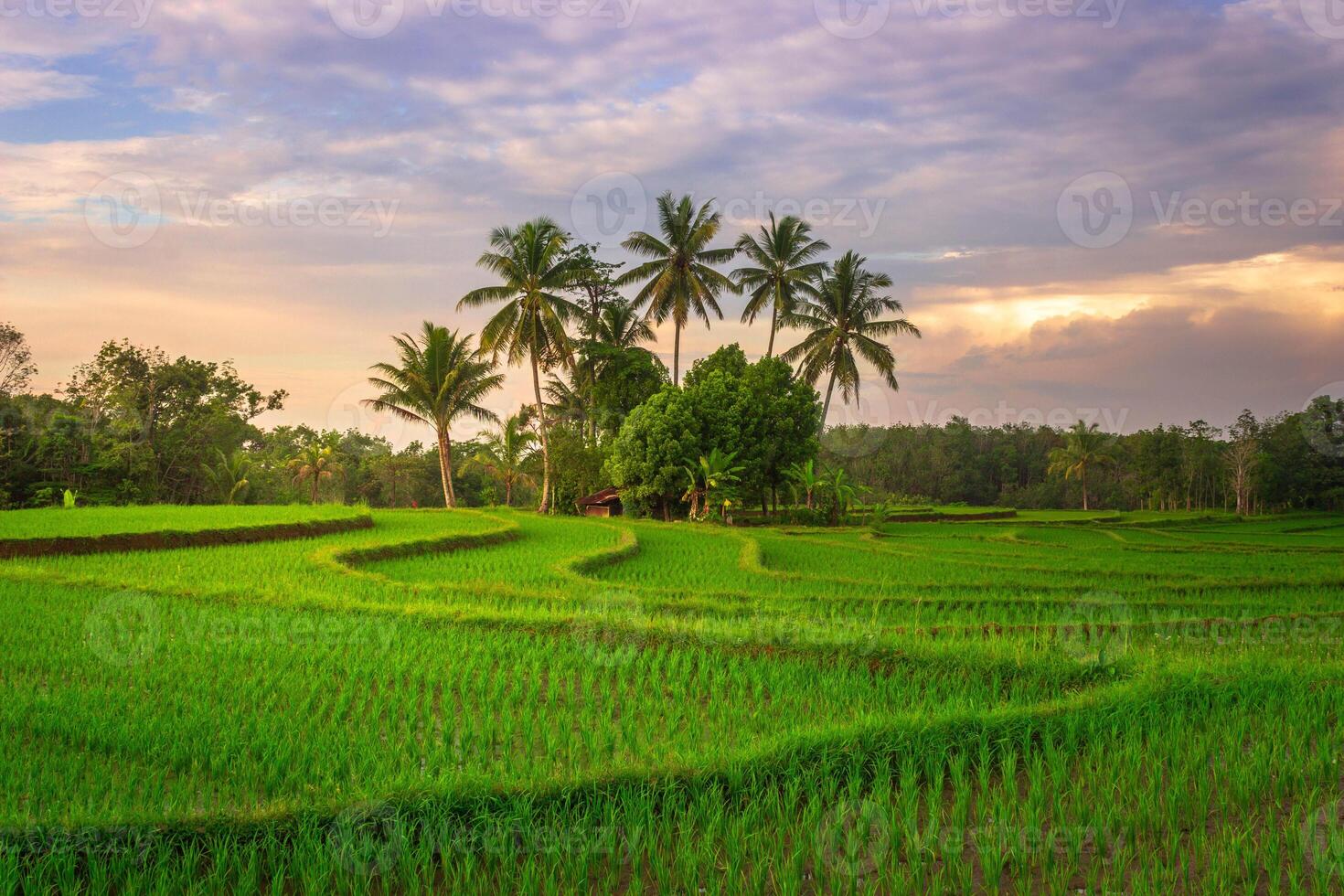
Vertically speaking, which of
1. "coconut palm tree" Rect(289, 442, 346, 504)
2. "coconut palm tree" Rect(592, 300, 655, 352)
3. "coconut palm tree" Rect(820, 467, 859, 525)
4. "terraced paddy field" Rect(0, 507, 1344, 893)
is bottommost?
"terraced paddy field" Rect(0, 507, 1344, 893)

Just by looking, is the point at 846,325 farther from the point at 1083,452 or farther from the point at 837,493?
the point at 1083,452

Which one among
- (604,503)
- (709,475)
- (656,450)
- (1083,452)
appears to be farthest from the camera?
(1083,452)

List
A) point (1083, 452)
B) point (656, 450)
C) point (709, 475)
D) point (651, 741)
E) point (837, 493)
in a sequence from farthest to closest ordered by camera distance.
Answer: point (1083, 452), point (837, 493), point (656, 450), point (709, 475), point (651, 741)

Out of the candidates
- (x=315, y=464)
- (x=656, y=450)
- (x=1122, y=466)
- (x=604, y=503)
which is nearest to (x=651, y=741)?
(x=656, y=450)

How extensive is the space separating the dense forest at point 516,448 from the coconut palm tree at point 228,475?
0.33 feet

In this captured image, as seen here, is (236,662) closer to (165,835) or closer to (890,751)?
(165,835)

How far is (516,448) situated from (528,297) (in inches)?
328

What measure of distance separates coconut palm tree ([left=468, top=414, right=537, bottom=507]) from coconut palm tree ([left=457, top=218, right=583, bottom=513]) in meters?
4.52

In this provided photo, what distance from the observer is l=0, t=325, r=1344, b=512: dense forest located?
25703mm

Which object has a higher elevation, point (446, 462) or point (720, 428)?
point (720, 428)

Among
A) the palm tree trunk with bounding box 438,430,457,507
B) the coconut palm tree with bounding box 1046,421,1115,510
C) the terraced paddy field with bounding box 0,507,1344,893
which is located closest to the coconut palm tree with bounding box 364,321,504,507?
the palm tree trunk with bounding box 438,430,457,507

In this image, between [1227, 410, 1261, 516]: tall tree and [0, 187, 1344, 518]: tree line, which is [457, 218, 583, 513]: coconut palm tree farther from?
[1227, 410, 1261, 516]: tall tree

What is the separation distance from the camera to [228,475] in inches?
1121

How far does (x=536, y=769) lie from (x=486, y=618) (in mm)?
3939
